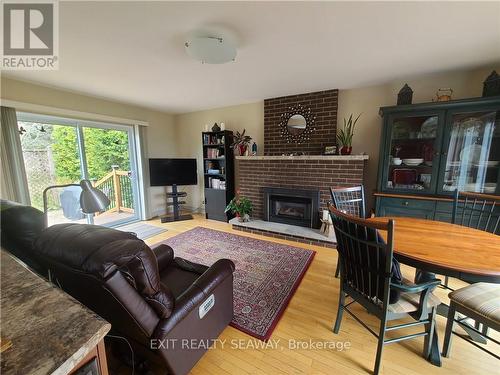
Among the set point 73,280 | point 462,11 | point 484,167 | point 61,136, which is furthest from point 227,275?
point 61,136

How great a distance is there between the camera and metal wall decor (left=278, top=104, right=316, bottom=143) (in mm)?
3420

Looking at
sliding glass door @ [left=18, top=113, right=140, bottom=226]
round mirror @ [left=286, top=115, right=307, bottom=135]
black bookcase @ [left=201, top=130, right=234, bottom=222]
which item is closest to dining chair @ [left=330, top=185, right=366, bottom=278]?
round mirror @ [left=286, top=115, right=307, bottom=135]

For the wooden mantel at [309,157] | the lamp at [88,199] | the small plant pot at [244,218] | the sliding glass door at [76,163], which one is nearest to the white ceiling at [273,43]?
the sliding glass door at [76,163]

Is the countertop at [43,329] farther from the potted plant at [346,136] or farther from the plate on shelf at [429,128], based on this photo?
the plate on shelf at [429,128]

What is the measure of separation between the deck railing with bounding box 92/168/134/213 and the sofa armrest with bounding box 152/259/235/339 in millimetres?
3679

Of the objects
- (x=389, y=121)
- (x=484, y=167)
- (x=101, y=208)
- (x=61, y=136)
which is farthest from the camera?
(x=61, y=136)

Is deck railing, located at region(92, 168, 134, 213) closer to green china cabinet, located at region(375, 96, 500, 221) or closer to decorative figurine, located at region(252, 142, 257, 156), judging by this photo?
decorative figurine, located at region(252, 142, 257, 156)

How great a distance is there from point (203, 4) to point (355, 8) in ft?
3.53

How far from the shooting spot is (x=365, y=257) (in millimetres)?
1256

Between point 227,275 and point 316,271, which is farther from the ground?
point 227,275

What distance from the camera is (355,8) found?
1437 millimetres

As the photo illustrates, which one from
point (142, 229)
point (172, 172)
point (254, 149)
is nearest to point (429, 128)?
point (254, 149)

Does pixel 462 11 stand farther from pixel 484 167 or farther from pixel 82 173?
pixel 82 173

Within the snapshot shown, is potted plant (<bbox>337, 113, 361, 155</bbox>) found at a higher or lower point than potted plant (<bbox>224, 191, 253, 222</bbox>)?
higher
